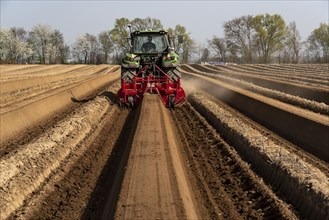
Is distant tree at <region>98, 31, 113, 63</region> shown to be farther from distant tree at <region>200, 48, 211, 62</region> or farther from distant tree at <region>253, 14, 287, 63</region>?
distant tree at <region>253, 14, 287, 63</region>

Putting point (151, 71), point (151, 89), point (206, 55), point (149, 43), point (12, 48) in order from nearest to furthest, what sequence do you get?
point (151, 89) < point (151, 71) < point (149, 43) < point (12, 48) < point (206, 55)

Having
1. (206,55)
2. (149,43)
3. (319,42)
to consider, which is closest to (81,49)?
(206,55)

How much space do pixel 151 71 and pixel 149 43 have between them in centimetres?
100

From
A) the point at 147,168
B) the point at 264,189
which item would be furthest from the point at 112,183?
the point at 264,189

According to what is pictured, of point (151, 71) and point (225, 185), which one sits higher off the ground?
point (151, 71)

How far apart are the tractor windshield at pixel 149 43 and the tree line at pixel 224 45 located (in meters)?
62.3

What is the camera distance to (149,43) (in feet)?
44.5

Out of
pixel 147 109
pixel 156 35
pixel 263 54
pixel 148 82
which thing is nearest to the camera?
pixel 147 109

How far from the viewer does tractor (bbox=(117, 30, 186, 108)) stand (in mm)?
12594

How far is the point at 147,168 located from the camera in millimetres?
5715

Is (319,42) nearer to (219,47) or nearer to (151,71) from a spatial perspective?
(219,47)

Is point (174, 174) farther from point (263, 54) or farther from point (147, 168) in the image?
point (263, 54)

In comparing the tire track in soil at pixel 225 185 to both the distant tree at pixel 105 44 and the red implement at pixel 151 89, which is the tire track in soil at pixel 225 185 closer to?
the red implement at pixel 151 89

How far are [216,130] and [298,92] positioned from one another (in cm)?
824
